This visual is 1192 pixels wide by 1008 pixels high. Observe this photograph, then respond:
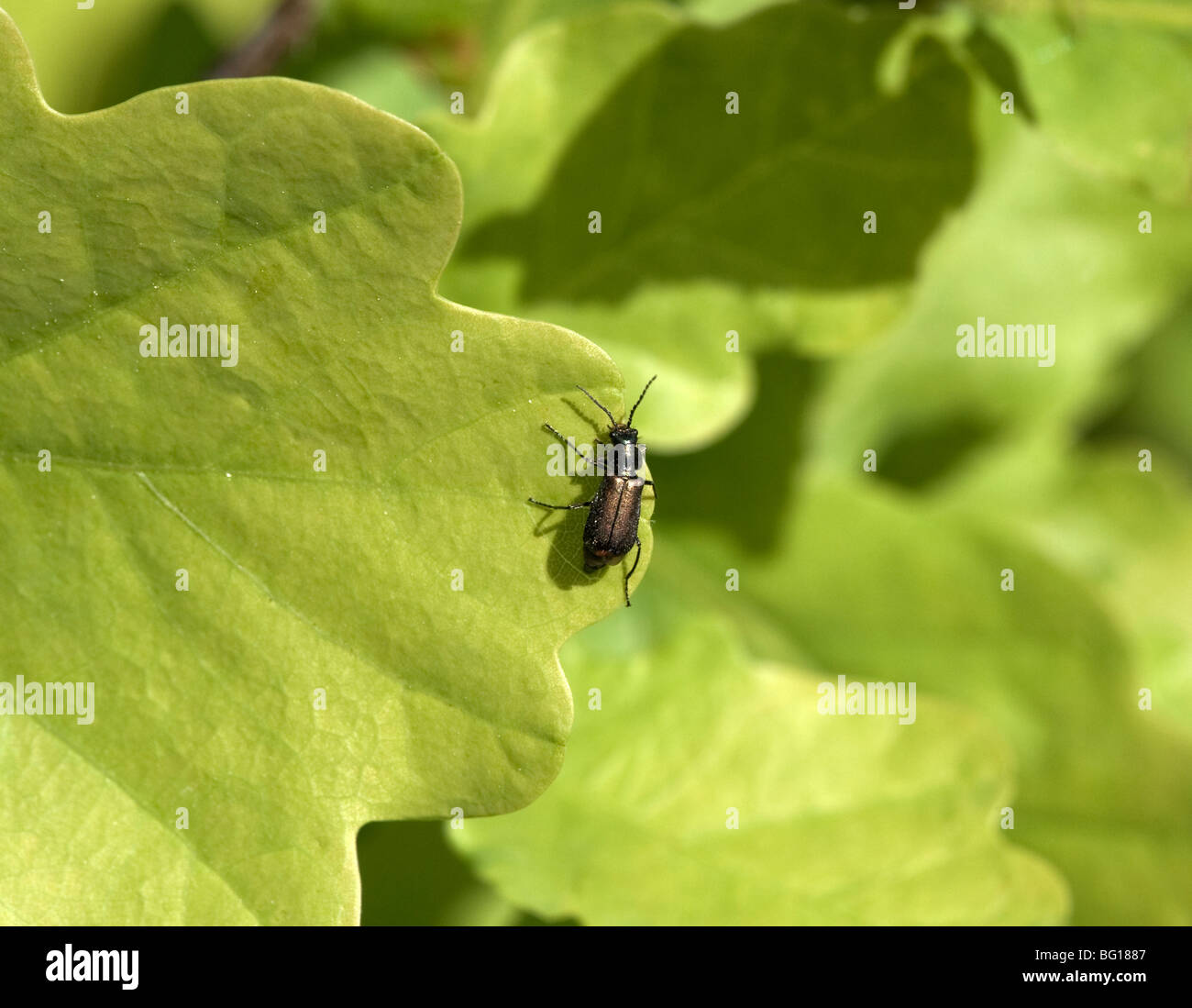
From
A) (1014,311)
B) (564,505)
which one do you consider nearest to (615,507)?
(564,505)

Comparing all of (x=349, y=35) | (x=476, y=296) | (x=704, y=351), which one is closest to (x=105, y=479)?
(x=476, y=296)

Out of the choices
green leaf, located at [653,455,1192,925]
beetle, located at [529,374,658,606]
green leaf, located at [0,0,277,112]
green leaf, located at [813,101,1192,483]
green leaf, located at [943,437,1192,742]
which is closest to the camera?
beetle, located at [529,374,658,606]

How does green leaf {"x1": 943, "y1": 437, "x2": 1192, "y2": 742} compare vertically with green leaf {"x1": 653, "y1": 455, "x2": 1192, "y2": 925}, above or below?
above

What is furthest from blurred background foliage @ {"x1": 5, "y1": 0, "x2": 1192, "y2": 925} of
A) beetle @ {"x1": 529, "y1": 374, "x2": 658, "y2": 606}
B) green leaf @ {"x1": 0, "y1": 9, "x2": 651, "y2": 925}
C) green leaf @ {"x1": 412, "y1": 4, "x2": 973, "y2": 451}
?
green leaf @ {"x1": 0, "y1": 9, "x2": 651, "y2": 925}

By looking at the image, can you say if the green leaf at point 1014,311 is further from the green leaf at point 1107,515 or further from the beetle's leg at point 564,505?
the beetle's leg at point 564,505

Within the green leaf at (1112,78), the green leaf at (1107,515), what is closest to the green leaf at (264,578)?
the green leaf at (1112,78)

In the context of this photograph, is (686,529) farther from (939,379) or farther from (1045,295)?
(1045,295)

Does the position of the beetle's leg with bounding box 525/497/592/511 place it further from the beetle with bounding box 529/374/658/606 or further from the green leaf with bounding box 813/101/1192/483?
the green leaf with bounding box 813/101/1192/483

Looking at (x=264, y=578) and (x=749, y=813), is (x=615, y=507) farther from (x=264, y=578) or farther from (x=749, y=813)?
(x=749, y=813)
